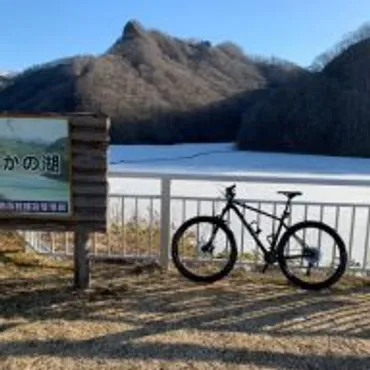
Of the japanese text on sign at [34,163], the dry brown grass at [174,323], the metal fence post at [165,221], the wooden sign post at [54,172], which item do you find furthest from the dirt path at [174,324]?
the japanese text on sign at [34,163]

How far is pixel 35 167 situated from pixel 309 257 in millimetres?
2346

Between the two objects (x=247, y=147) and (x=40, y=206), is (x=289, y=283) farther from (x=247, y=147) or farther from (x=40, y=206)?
(x=247, y=147)

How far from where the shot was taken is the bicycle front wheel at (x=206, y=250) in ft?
16.8

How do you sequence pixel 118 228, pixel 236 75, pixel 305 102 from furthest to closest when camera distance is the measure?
pixel 236 75, pixel 305 102, pixel 118 228

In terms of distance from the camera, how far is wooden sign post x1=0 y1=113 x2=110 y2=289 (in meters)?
4.55

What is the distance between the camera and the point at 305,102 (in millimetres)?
49250

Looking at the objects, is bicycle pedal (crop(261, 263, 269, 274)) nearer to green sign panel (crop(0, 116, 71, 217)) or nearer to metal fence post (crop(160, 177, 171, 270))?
metal fence post (crop(160, 177, 171, 270))

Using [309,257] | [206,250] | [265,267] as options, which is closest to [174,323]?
[206,250]

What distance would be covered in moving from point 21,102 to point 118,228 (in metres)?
A: 69.4

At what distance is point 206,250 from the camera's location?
17.4ft

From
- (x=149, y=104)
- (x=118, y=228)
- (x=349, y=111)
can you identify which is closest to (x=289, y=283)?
(x=118, y=228)

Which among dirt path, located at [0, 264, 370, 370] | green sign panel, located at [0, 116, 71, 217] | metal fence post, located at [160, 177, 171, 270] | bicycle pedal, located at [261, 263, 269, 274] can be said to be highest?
green sign panel, located at [0, 116, 71, 217]

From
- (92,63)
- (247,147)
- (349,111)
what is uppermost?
(92,63)

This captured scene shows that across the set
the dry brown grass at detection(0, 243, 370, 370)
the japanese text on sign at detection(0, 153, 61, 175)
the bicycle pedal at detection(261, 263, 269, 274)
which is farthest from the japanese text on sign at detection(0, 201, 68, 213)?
the bicycle pedal at detection(261, 263, 269, 274)
